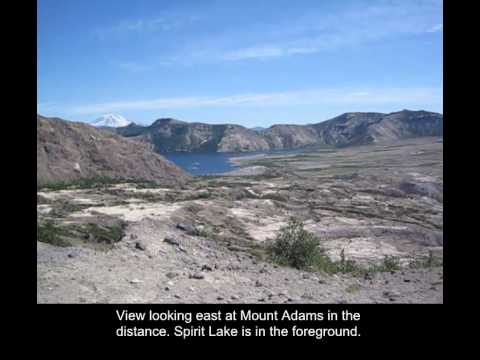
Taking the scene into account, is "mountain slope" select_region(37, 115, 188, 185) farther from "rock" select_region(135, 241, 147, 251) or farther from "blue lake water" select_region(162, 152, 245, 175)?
"rock" select_region(135, 241, 147, 251)

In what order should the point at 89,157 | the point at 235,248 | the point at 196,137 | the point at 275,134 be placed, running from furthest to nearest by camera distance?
the point at 275,134 < the point at 196,137 < the point at 89,157 < the point at 235,248

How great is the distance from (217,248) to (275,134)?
16374 centimetres

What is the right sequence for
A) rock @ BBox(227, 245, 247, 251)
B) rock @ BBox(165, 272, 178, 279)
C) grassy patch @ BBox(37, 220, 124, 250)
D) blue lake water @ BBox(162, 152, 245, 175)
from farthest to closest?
blue lake water @ BBox(162, 152, 245, 175) < rock @ BBox(227, 245, 247, 251) < grassy patch @ BBox(37, 220, 124, 250) < rock @ BBox(165, 272, 178, 279)

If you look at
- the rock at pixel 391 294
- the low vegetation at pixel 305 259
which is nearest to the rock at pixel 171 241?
the low vegetation at pixel 305 259

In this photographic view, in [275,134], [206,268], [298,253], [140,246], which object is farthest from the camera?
[275,134]

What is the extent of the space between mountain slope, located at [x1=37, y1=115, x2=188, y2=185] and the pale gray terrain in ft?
25.5

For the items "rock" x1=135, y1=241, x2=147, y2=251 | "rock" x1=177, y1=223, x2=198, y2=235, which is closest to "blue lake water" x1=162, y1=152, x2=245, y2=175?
"rock" x1=177, y1=223, x2=198, y2=235

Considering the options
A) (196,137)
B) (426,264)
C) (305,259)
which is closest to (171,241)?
(305,259)

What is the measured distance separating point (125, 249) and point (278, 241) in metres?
5.62

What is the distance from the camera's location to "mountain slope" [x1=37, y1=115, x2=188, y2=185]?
39594mm

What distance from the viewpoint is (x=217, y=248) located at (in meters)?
15.8

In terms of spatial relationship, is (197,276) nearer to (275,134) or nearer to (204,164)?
(204,164)

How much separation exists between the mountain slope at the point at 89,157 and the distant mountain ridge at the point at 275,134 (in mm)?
85331

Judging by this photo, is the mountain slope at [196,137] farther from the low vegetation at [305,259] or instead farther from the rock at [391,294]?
the rock at [391,294]
